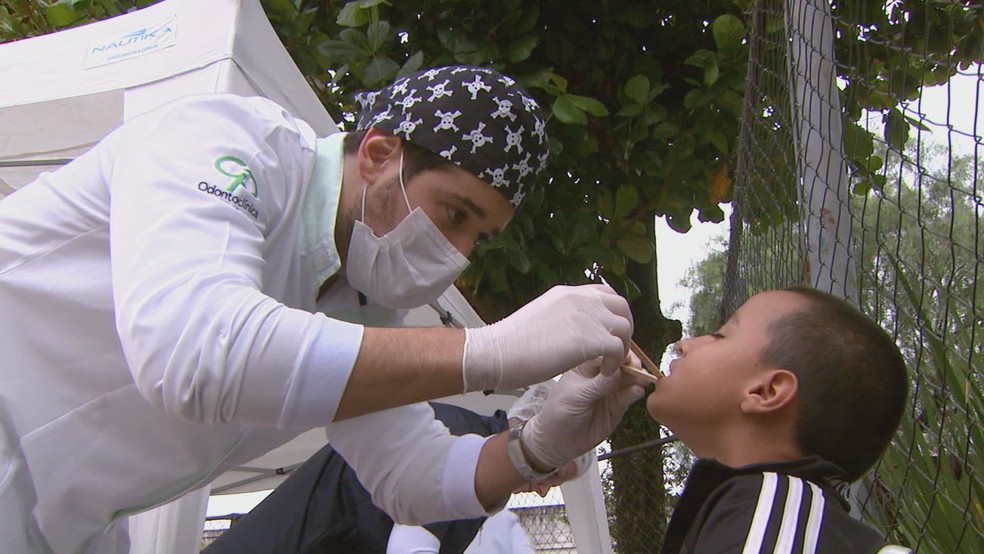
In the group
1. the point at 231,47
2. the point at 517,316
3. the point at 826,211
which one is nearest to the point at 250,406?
the point at 517,316

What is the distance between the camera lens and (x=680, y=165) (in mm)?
4234

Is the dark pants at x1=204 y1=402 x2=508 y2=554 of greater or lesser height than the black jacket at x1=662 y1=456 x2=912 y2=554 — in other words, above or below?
below

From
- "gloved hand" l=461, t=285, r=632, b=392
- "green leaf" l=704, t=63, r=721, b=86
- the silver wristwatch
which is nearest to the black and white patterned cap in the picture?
"gloved hand" l=461, t=285, r=632, b=392

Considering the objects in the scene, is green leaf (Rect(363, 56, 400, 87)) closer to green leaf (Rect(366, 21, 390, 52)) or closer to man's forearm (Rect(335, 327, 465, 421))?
green leaf (Rect(366, 21, 390, 52))

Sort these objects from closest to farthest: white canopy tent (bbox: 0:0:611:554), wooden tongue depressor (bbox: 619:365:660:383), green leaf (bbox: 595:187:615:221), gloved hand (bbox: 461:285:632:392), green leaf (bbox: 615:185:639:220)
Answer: gloved hand (bbox: 461:285:632:392) < wooden tongue depressor (bbox: 619:365:660:383) < white canopy tent (bbox: 0:0:611:554) < green leaf (bbox: 615:185:639:220) < green leaf (bbox: 595:187:615:221)

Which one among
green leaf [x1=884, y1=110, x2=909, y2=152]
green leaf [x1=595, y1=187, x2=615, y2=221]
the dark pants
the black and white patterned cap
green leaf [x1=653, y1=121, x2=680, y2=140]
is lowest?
the dark pants

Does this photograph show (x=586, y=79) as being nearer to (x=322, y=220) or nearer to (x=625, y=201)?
(x=625, y=201)

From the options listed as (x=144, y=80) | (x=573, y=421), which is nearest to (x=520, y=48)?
(x=144, y=80)

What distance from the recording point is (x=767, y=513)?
4.36 feet

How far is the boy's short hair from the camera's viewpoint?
166 centimetres

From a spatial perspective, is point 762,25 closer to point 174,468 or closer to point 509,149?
point 509,149

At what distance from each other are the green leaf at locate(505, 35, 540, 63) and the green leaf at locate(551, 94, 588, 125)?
0.27 meters

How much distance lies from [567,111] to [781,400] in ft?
6.69

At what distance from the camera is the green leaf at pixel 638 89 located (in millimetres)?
3832
